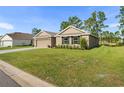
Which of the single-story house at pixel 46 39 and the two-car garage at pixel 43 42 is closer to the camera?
the single-story house at pixel 46 39

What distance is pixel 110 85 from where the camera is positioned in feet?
22.0

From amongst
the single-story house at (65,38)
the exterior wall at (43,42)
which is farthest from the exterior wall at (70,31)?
the exterior wall at (43,42)

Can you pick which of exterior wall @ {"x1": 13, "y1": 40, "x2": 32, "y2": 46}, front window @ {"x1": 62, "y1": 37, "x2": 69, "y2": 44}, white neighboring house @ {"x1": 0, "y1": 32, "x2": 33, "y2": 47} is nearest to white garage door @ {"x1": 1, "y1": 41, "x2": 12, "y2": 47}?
white neighboring house @ {"x1": 0, "y1": 32, "x2": 33, "y2": 47}

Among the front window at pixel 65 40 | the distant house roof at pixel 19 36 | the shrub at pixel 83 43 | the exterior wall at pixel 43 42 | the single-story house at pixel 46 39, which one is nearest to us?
the shrub at pixel 83 43

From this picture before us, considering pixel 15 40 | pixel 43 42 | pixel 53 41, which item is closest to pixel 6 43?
pixel 15 40

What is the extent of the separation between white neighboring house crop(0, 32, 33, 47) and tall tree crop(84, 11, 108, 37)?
1971 centimetres

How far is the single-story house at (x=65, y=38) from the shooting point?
1149 inches

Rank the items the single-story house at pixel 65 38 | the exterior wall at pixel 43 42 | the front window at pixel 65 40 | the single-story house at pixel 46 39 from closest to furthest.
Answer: the single-story house at pixel 65 38
the front window at pixel 65 40
the single-story house at pixel 46 39
the exterior wall at pixel 43 42

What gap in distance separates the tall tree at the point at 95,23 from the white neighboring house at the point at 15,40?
19708 mm

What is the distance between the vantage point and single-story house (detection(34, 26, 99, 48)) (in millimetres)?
29188

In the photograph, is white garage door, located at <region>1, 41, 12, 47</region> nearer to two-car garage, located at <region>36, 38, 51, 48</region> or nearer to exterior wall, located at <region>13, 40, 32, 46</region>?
exterior wall, located at <region>13, 40, 32, 46</region>

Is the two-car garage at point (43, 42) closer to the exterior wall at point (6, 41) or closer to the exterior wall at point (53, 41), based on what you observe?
the exterior wall at point (53, 41)
